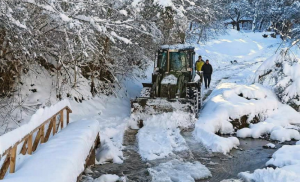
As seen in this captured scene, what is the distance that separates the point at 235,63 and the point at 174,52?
63.1ft

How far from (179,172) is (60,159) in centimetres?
263

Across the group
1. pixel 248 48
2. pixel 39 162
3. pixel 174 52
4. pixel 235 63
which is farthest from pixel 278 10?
pixel 39 162

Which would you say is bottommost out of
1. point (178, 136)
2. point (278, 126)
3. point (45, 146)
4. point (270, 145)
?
point (270, 145)

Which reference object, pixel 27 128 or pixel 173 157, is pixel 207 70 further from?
pixel 27 128

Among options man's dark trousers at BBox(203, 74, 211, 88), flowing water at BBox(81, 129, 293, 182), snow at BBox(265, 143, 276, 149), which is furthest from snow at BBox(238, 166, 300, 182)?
man's dark trousers at BBox(203, 74, 211, 88)

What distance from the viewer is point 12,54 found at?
8953 mm

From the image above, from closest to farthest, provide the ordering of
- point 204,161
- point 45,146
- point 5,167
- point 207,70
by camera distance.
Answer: point 5,167
point 45,146
point 204,161
point 207,70

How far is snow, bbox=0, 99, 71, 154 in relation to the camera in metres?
3.90

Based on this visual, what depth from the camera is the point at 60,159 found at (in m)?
4.82

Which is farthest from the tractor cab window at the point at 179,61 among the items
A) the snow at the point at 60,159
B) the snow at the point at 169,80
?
the snow at the point at 60,159

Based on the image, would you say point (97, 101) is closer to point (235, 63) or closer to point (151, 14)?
point (151, 14)

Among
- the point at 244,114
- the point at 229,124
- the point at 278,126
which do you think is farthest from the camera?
the point at 244,114

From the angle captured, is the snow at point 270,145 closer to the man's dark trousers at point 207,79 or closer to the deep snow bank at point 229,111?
the deep snow bank at point 229,111

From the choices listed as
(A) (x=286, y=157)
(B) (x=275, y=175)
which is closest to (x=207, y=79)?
(A) (x=286, y=157)
